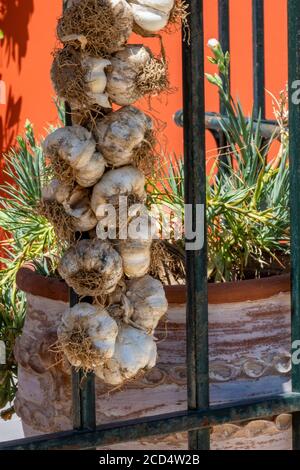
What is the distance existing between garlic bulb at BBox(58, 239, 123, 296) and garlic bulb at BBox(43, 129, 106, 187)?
2.3 inches

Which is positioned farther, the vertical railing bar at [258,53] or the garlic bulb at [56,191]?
the vertical railing bar at [258,53]

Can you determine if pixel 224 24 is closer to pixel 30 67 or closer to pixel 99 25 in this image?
pixel 99 25

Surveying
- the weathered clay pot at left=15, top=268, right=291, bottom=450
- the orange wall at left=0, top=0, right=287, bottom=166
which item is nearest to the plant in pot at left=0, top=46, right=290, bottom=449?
the weathered clay pot at left=15, top=268, right=291, bottom=450

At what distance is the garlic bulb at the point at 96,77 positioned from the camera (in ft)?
2.76

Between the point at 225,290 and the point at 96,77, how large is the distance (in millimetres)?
376

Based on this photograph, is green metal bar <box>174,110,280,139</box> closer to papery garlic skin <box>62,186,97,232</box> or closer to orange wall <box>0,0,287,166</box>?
papery garlic skin <box>62,186,97,232</box>

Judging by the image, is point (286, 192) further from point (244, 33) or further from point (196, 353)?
point (244, 33)

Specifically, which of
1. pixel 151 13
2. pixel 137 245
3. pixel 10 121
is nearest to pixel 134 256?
pixel 137 245

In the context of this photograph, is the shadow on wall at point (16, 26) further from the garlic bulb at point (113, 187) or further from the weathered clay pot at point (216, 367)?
the garlic bulb at point (113, 187)

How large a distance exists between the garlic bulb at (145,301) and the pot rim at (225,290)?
0.21 m

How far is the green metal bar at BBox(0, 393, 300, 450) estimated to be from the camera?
0.89 metres

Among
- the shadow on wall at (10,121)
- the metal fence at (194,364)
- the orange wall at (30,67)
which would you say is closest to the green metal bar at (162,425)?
the metal fence at (194,364)

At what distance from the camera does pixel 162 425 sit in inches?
37.3
